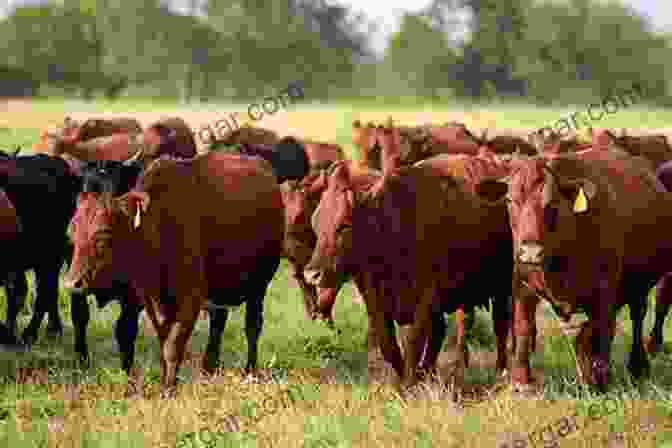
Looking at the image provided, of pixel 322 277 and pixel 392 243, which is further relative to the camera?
pixel 392 243

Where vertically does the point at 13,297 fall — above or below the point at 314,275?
below

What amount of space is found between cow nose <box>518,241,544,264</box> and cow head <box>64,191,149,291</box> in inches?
105

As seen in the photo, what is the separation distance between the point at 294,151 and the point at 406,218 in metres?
8.45

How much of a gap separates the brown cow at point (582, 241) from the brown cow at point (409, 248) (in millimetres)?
466

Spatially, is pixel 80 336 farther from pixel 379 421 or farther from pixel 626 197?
pixel 626 197

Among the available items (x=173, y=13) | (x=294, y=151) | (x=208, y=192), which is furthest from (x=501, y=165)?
(x=173, y=13)

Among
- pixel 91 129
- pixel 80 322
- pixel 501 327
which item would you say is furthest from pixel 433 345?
pixel 91 129

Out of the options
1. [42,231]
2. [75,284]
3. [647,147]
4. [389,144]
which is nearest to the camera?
[75,284]

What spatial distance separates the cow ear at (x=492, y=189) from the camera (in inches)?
304

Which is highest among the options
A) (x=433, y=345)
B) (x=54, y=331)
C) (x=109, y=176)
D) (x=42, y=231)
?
(x=109, y=176)

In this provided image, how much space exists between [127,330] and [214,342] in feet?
2.51

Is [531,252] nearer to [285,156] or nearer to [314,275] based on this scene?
[314,275]

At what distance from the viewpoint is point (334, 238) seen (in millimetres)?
7238

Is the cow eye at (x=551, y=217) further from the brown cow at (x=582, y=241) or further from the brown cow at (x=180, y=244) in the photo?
the brown cow at (x=180, y=244)
